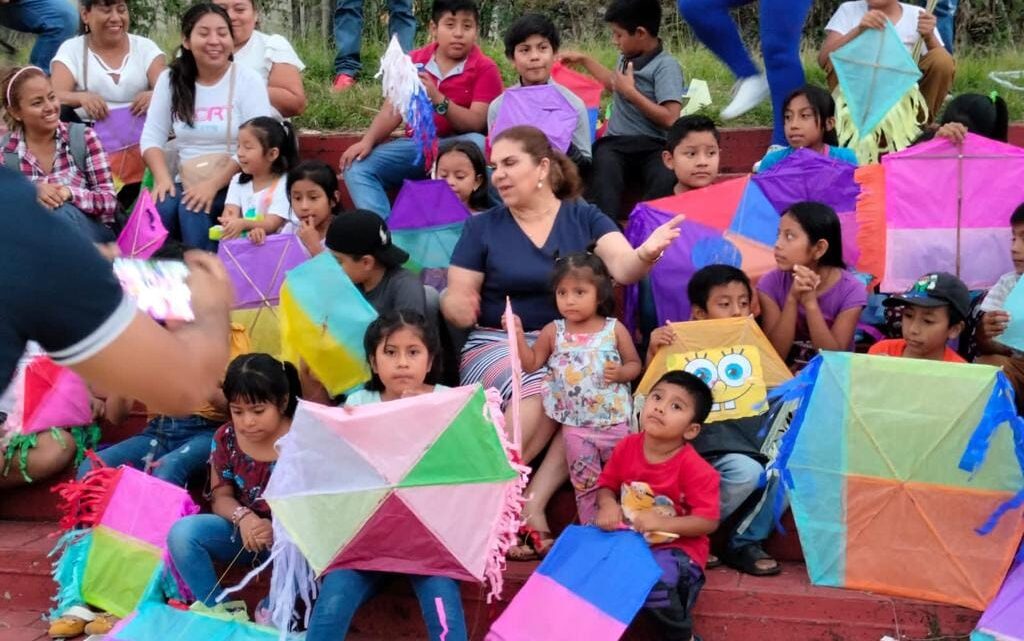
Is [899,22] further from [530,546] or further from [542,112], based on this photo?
[530,546]

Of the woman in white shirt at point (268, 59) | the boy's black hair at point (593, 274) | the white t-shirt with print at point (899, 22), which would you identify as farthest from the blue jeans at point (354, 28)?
the boy's black hair at point (593, 274)

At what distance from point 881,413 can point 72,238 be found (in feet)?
9.14

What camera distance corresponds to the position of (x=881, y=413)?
405cm

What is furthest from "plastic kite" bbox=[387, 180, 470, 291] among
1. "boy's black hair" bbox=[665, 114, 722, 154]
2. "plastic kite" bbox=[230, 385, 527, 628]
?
"plastic kite" bbox=[230, 385, 527, 628]

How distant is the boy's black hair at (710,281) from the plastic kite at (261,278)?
158cm

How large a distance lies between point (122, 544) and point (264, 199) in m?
1.91

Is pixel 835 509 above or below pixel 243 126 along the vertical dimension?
below

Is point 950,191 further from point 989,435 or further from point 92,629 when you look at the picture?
point 92,629

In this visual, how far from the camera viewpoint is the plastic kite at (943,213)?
514 cm

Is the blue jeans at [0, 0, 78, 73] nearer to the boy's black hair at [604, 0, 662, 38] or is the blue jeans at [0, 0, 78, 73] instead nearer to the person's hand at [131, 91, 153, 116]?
the person's hand at [131, 91, 153, 116]

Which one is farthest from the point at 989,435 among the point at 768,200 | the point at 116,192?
the point at 116,192

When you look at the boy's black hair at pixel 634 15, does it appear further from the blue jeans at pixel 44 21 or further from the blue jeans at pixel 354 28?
the blue jeans at pixel 44 21

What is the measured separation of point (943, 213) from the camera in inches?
205

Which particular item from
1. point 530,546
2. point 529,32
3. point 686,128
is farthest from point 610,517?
point 529,32
